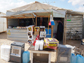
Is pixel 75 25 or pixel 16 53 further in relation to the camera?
pixel 75 25

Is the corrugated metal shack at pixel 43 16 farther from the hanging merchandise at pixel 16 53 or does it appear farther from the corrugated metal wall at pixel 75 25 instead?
the hanging merchandise at pixel 16 53

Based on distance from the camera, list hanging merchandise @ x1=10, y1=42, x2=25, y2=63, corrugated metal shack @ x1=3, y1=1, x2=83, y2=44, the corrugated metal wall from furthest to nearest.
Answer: the corrugated metal wall < corrugated metal shack @ x1=3, y1=1, x2=83, y2=44 < hanging merchandise @ x1=10, y1=42, x2=25, y2=63

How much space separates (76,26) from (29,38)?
16.5ft

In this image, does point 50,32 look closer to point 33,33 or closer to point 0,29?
point 33,33

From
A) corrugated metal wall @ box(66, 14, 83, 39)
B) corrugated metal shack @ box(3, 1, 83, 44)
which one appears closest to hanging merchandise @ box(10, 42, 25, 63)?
corrugated metal shack @ box(3, 1, 83, 44)

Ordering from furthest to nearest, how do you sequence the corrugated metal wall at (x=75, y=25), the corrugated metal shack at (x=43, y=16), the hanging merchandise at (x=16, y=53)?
the corrugated metal wall at (x=75, y=25)
the corrugated metal shack at (x=43, y=16)
the hanging merchandise at (x=16, y=53)

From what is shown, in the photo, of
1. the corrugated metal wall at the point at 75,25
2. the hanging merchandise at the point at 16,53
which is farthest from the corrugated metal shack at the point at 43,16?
the hanging merchandise at the point at 16,53

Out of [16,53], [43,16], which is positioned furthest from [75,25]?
[16,53]

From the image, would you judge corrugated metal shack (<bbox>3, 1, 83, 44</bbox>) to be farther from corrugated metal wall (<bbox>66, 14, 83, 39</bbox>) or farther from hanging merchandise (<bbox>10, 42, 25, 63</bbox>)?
hanging merchandise (<bbox>10, 42, 25, 63</bbox>)

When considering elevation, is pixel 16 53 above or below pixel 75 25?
below

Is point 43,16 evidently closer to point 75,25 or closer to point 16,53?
point 75,25

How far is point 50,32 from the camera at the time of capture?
722 cm

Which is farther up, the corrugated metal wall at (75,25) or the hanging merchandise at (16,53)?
the corrugated metal wall at (75,25)

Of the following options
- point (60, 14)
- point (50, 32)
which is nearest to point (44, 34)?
point (50, 32)
